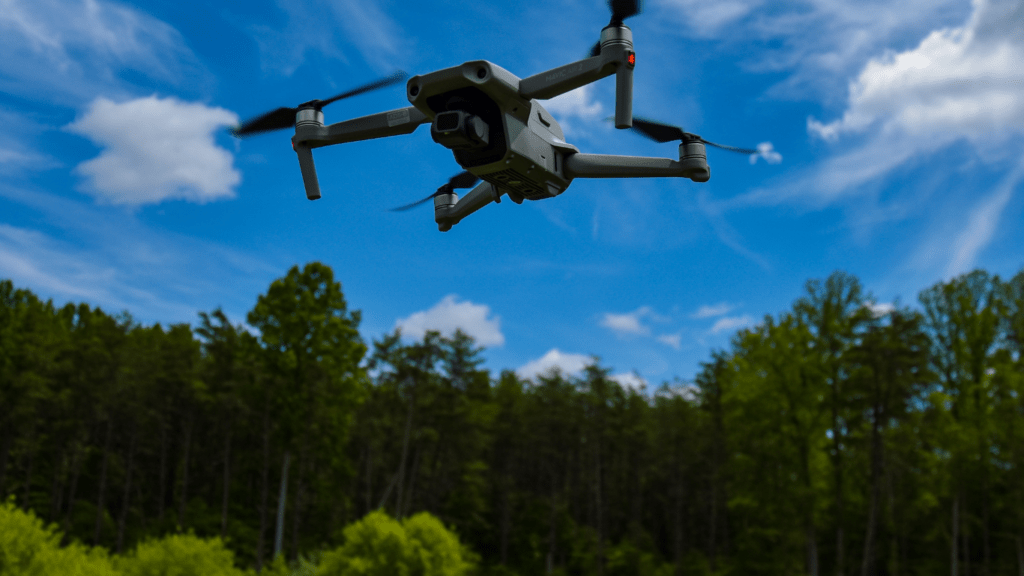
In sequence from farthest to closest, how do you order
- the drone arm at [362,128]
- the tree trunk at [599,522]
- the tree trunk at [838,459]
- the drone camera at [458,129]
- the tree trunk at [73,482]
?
the tree trunk at [599,522] < the tree trunk at [73,482] < the tree trunk at [838,459] < the drone arm at [362,128] < the drone camera at [458,129]

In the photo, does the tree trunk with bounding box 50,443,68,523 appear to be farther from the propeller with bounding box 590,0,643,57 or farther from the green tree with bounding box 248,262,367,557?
the propeller with bounding box 590,0,643,57

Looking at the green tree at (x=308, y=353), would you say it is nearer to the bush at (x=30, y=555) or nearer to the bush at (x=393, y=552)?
the bush at (x=393, y=552)

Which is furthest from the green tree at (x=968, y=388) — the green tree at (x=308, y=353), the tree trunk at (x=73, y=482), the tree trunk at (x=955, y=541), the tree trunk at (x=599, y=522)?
the tree trunk at (x=73, y=482)

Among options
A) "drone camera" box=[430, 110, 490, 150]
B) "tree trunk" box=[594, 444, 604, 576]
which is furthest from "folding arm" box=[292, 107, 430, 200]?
"tree trunk" box=[594, 444, 604, 576]

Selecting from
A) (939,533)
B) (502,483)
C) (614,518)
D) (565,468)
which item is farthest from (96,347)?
(939,533)

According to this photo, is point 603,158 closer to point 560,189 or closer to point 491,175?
point 560,189

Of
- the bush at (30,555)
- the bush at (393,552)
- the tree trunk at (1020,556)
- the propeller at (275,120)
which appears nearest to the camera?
the propeller at (275,120)

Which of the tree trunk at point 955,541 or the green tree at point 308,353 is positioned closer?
the green tree at point 308,353
